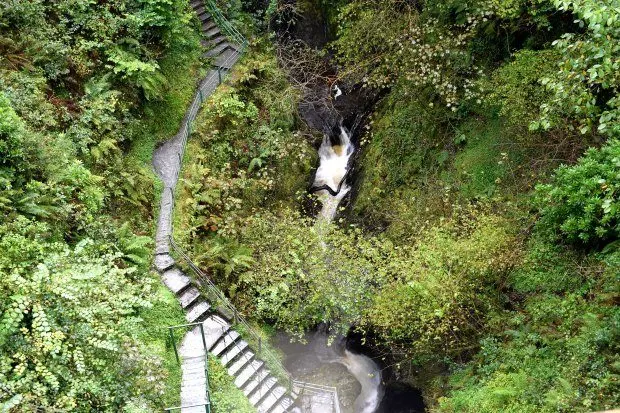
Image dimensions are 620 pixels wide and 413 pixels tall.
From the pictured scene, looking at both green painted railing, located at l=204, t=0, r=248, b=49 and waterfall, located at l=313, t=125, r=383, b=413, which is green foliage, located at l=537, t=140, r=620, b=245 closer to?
waterfall, located at l=313, t=125, r=383, b=413

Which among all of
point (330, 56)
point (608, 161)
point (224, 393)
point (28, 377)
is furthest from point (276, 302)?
point (330, 56)

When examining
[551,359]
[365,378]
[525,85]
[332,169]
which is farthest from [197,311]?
[525,85]

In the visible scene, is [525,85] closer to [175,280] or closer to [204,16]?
[175,280]

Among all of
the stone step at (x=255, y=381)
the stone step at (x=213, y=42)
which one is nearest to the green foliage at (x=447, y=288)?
the stone step at (x=255, y=381)

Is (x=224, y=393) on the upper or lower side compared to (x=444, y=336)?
upper

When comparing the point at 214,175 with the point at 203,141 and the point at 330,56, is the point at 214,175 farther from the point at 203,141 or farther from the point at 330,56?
the point at 330,56
